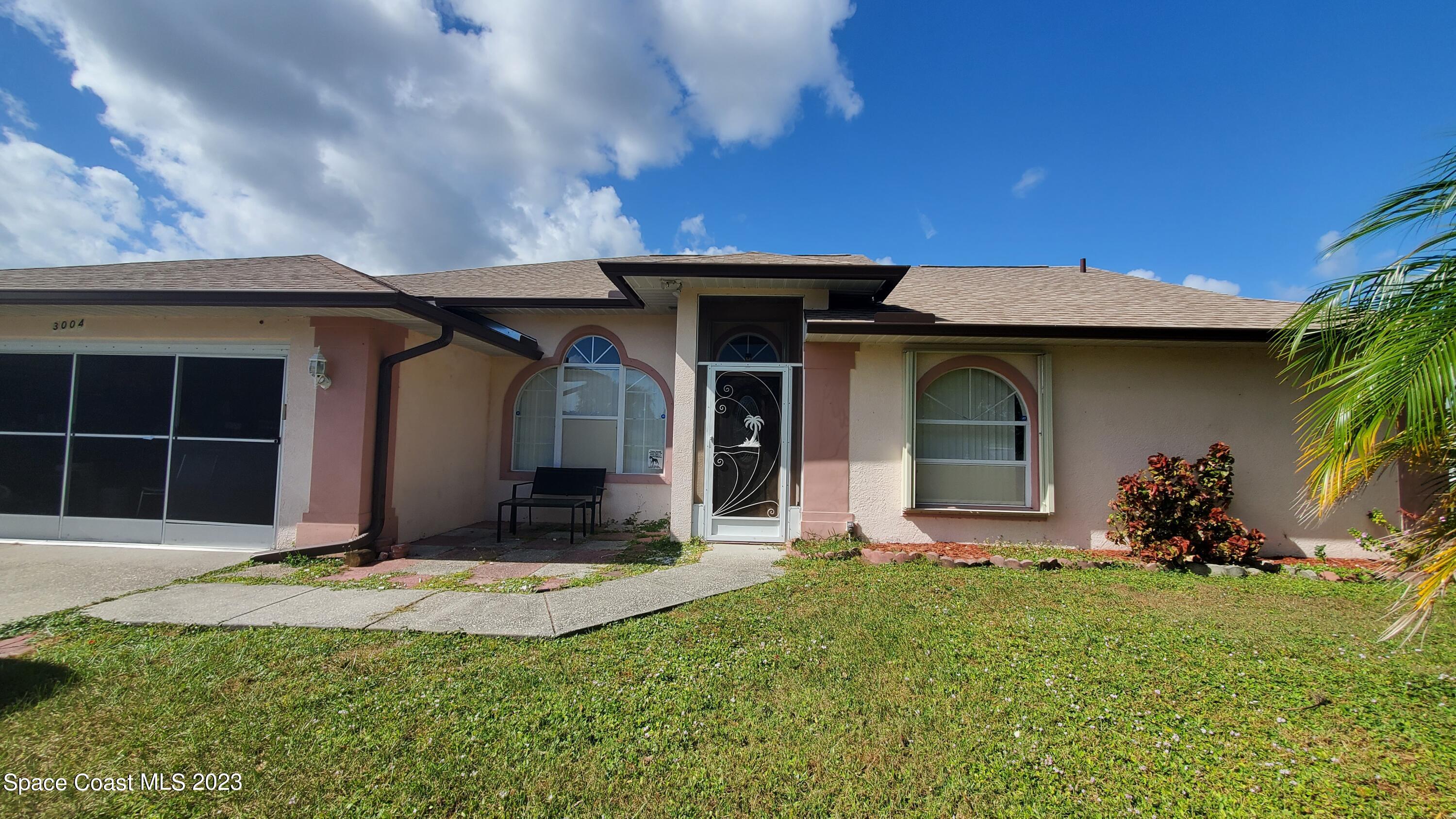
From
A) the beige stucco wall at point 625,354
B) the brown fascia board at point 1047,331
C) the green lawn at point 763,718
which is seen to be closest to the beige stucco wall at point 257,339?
the green lawn at point 763,718

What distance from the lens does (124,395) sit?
271 inches

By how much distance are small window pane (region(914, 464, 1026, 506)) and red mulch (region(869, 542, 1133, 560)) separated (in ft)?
1.94

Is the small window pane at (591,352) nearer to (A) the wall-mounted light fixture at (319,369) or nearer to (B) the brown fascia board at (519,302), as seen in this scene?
(B) the brown fascia board at (519,302)

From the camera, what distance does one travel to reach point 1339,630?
4324mm

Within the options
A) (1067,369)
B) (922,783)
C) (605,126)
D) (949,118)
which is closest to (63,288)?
(605,126)

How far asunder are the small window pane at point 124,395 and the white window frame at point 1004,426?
31.3 feet

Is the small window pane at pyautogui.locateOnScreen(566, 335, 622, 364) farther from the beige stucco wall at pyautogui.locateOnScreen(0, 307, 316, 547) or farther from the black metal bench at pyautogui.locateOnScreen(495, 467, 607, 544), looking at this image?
the beige stucco wall at pyautogui.locateOnScreen(0, 307, 316, 547)

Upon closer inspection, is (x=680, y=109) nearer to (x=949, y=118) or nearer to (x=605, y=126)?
(x=605, y=126)

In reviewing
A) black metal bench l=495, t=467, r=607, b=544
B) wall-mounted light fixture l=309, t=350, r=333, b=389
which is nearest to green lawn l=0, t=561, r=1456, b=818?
wall-mounted light fixture l=309, t=350, r=333, b=389

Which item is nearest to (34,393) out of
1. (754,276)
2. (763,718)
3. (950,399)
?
(754,276)

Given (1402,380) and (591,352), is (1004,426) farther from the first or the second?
(591,352)

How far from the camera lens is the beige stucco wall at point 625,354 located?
879 cm

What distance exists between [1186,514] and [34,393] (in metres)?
14.6

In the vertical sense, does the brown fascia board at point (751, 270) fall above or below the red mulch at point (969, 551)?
above
